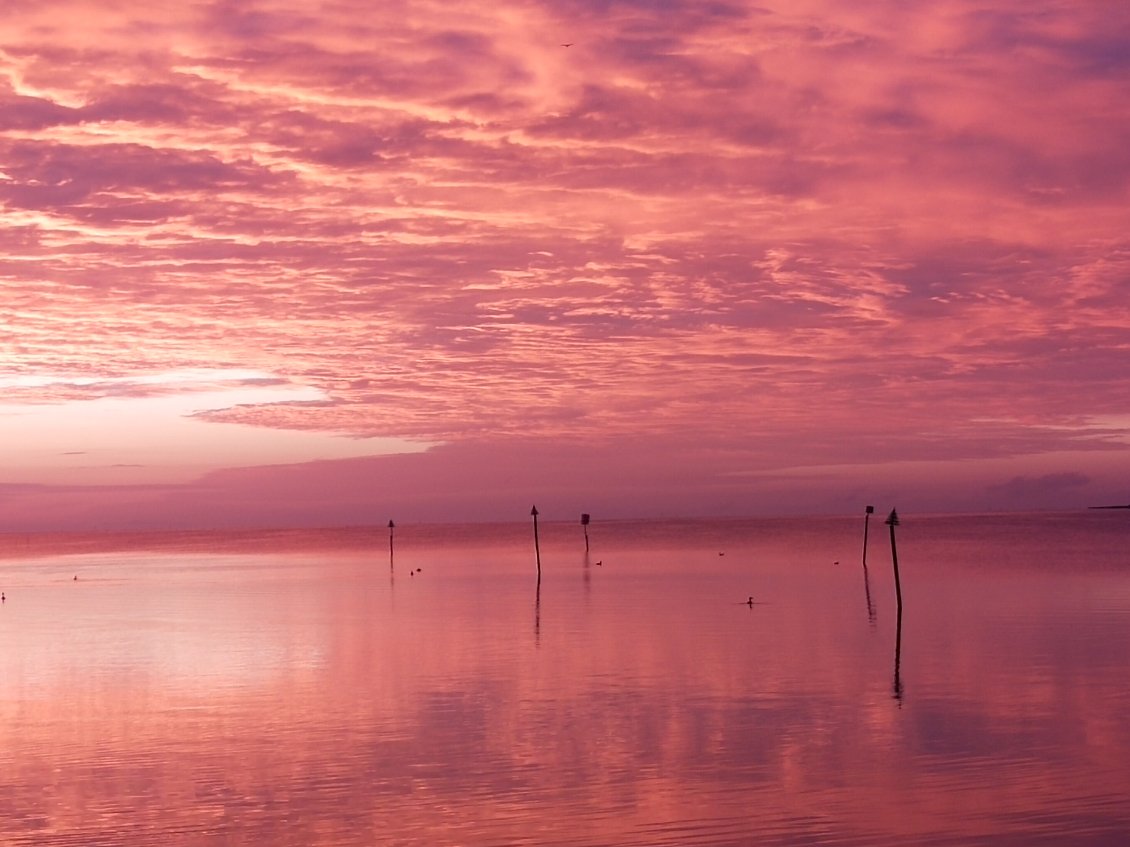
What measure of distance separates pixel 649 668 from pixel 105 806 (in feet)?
68.0

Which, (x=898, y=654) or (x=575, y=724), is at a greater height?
(x=898, y=654)

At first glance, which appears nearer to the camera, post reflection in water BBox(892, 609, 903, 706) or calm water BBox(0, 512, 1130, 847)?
calm water BBox(0, 512, 1130, 847)

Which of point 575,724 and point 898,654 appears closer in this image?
point 575,724

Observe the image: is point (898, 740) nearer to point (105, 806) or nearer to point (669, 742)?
point (669, 742)

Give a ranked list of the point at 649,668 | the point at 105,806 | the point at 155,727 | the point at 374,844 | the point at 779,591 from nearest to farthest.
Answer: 1. the point at 374,844
2. the point at 105,806
3. the point at 155,727
4. the point at 649,668
5. the point at 779,591

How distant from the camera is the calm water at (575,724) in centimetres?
2278

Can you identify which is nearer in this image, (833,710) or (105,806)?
(105,806)

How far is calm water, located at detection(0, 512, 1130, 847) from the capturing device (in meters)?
22.8

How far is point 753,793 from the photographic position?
24531mm

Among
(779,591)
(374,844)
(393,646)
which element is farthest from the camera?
(779,591)

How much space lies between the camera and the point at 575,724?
31688 mm

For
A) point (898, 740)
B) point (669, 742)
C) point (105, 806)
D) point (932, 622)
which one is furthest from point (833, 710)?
point (932, 622)

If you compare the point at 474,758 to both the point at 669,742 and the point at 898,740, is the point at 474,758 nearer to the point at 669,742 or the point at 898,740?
the point at 669,742

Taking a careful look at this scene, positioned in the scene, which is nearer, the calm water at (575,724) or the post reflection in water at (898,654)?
Result: the calm water at (575,724)
